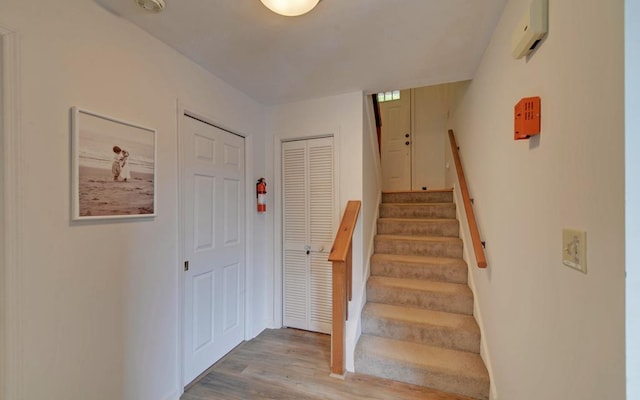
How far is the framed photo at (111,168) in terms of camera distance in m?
1.32

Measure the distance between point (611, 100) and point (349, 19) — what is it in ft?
4.35

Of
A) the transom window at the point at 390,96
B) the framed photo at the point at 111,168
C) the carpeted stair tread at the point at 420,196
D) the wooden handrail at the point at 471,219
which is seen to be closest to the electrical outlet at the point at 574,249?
the wooden handrail at the point at 471,219

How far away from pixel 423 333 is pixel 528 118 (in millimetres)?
1786

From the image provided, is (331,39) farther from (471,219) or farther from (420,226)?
(420,226)

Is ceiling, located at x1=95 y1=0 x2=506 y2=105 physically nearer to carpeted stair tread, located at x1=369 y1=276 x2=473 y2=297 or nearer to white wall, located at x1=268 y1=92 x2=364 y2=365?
white wall, located at x1=268 y1=92 x2=364 y2=365

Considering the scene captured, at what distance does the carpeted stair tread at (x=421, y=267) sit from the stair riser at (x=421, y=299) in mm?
226

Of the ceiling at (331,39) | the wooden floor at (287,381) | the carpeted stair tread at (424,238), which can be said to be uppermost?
the ceiling at (331,39)

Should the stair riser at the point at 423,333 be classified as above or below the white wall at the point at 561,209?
below

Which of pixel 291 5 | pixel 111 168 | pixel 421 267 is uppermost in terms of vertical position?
pixel 291 5

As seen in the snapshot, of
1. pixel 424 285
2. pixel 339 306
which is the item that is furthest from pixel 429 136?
pixel 339 306

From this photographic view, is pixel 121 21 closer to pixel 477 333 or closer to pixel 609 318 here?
pixel 609 318

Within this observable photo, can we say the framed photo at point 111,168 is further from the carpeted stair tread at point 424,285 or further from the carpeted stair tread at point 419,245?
the carpeted stair tread at point 419,245

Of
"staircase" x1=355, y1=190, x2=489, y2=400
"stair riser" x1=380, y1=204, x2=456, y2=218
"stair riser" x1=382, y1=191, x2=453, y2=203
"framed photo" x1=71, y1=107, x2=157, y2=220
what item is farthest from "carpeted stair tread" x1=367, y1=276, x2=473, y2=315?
"framed photo" x1=71, y1=107, x2=157, y2=220

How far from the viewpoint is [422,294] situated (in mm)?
2387
